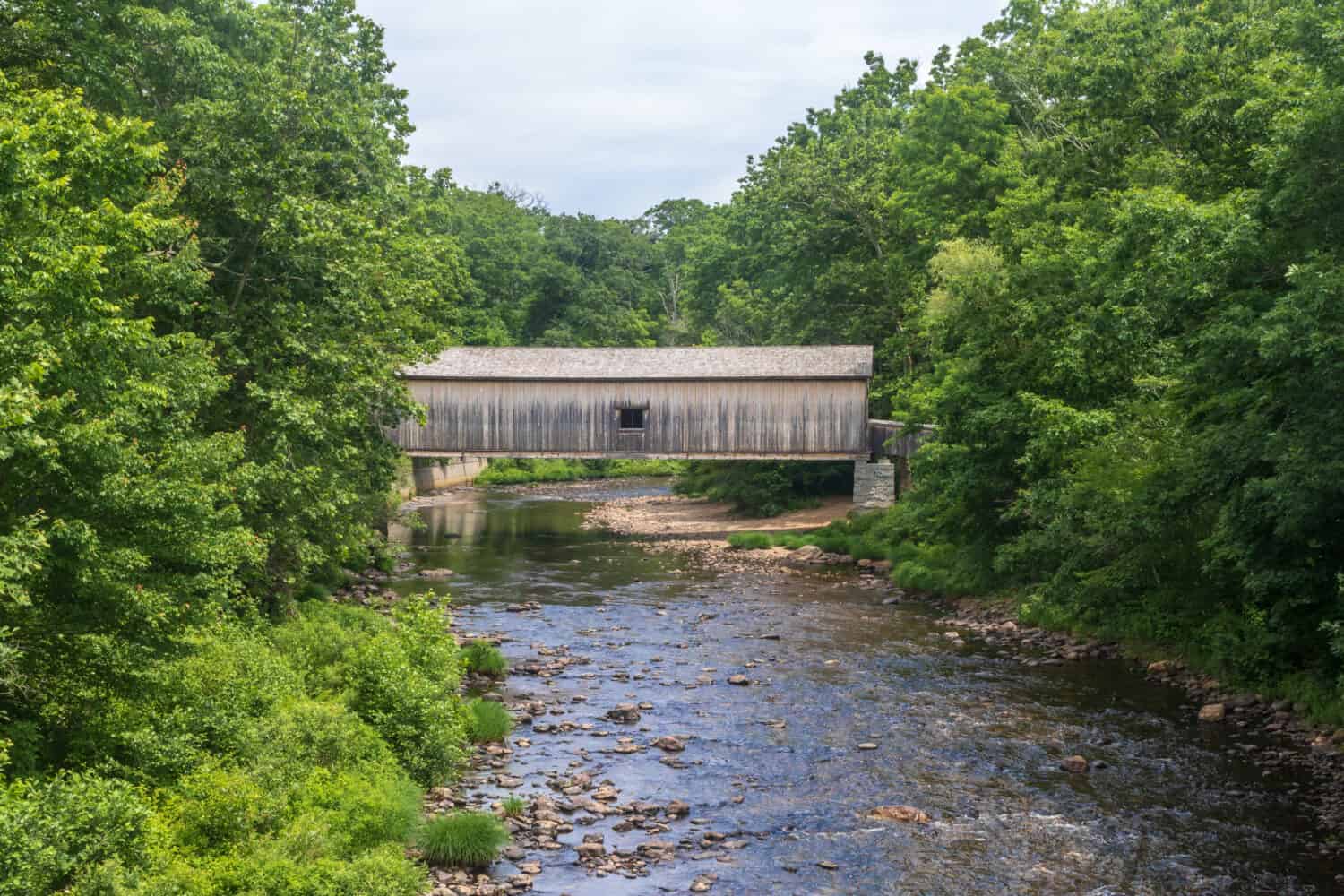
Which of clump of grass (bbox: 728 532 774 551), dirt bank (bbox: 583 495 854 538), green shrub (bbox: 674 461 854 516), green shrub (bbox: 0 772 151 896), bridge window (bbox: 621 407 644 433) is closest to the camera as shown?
green shrub (bbox: 0 772 151 896)

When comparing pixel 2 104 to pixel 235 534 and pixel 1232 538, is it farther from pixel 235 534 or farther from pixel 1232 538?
pixel 1232 538

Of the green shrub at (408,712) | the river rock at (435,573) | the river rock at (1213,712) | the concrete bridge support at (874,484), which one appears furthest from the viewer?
the concrete bridge support at (874,484)

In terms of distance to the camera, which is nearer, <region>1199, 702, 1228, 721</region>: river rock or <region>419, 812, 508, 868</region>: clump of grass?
<region>419, 812, 508, 868</region>: clump of grass

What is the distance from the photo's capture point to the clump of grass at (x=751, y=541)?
30.8 m

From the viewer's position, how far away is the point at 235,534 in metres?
11.0

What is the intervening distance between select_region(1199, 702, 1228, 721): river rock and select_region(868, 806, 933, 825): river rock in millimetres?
5377

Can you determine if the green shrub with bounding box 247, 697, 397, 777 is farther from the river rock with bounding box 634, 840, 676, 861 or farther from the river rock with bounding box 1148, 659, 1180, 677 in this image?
the river rock with bounding box 1148, 659, 1180, 677

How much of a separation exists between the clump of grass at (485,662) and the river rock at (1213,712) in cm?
967

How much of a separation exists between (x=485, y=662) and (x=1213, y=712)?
10046mm

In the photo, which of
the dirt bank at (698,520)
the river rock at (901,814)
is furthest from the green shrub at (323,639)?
the dirt bank at (698,520)

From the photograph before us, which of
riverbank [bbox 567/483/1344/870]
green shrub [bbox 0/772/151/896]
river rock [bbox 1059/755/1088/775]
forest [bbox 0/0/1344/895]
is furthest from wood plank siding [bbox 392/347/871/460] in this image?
green shrub [bbox 0/772/151/896]

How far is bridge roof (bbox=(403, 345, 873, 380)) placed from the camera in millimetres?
32469

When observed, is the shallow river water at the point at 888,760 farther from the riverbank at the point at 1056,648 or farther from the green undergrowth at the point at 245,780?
the green undergrowth at the point at 245,780

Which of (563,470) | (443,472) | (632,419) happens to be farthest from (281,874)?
(563,470)
